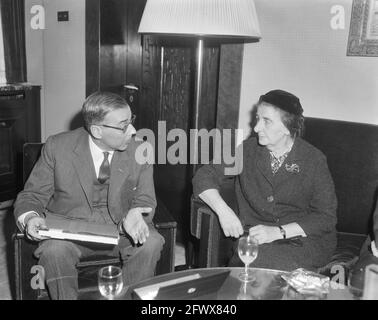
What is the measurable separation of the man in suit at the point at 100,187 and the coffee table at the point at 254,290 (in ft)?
1.33

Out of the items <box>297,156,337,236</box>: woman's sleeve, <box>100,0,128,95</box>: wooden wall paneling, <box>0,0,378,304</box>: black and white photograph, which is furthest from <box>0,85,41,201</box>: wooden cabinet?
<box>297,156,337,236</box>: woman's sleeve

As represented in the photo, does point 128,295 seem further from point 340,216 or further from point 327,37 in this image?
point 327,37

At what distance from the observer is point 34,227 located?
6.28 ft

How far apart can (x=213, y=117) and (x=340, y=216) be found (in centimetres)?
127

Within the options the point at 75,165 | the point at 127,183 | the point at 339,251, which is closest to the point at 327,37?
the point at 339,251

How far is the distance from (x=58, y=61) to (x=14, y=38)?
44cm

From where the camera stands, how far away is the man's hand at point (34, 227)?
190cm

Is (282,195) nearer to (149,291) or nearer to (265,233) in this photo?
(265,233)

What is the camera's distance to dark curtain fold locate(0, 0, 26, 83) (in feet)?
13.3

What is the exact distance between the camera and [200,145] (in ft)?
10.5

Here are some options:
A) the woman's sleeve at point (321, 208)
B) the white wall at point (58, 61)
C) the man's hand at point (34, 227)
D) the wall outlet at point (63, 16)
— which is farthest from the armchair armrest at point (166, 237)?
the wall outlet at point (63, 16)

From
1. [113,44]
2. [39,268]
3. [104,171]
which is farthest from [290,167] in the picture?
[113,44]

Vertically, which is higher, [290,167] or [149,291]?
[290,167]

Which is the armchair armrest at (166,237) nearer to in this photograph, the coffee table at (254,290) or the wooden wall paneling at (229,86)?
the coffee table at (254,290)
